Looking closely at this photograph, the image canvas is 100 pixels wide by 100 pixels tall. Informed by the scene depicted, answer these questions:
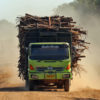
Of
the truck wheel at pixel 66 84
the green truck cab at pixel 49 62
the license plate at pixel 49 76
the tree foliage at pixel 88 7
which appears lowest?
the truck wheel at pixel 66 84

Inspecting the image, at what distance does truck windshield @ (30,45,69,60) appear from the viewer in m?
20.3

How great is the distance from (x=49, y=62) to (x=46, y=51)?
0.61m

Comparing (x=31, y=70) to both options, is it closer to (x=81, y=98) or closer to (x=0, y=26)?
(x=81, y=98)

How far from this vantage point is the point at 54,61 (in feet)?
66.5

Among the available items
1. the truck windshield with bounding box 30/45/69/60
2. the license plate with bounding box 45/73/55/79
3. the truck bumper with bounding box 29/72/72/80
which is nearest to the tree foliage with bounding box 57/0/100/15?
the truck windshield with bounding box 30/45/69/60

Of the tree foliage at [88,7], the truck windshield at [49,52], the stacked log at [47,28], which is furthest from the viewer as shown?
the tree foliage at [88,7]

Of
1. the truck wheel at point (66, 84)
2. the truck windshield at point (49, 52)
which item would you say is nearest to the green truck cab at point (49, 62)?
the truck windshield at point (49, 52)

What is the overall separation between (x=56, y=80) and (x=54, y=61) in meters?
1.00

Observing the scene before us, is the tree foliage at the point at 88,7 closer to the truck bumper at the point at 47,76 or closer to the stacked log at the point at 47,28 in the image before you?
the stacked log at the point at 47,28

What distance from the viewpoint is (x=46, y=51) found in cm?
2053

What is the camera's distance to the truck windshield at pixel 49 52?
2034 cm

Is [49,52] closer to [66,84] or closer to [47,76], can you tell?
[47,76]

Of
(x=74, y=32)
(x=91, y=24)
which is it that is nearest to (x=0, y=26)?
(x=91, y=24)

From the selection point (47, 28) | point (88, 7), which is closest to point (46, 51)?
point (47, 28)
